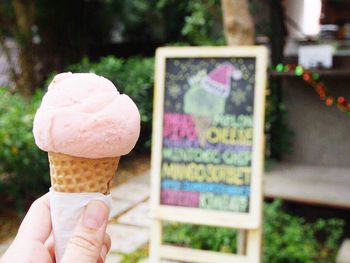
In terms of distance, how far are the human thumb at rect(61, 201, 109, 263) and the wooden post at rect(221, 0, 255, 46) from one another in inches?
123

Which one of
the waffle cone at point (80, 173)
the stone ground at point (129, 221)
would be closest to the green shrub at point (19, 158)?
the stone ground at point (129, 221)

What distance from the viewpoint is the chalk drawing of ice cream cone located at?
342cm

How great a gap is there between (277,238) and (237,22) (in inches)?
76.1

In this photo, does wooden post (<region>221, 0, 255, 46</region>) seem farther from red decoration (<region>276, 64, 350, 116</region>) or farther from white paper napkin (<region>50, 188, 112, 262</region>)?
white paper napkin (<region>50, 188, 112, 262</region>)

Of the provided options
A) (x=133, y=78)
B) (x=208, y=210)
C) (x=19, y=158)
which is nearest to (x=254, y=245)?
(x=208, y=210)

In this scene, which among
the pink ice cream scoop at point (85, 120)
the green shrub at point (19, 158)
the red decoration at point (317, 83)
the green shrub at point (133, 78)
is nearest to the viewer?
the pink ice cream scoop at point (85, 120)

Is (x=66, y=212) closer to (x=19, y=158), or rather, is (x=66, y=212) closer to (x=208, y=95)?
(x=208, y=95)

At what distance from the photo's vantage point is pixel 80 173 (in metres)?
1.36

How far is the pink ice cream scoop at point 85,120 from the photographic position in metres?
1.28

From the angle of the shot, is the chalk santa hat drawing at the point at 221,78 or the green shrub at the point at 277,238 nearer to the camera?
the chalk santa hat drawing at the point at 221,78

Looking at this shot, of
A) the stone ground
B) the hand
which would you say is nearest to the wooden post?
the stone ground

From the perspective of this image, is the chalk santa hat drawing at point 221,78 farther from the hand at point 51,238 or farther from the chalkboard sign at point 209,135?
the hand at point 51,238

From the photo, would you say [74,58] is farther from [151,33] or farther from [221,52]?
[221,52]

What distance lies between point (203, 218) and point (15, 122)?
251 centimetres
